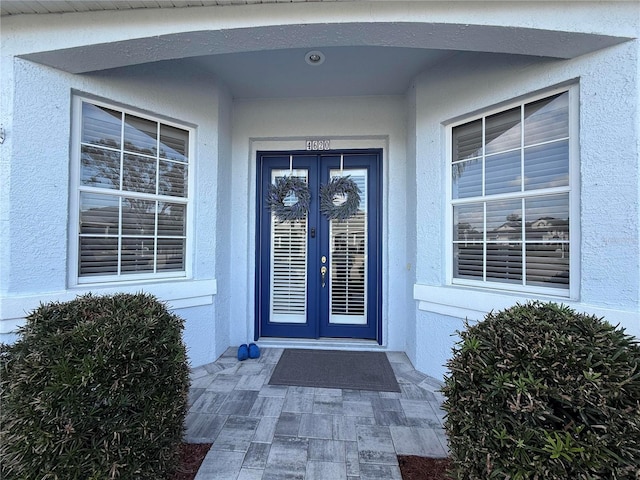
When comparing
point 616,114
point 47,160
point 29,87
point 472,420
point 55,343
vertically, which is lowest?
point 472,420

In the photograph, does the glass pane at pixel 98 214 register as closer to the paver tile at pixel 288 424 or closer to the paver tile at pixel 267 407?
the paver tile at pixel 267 407

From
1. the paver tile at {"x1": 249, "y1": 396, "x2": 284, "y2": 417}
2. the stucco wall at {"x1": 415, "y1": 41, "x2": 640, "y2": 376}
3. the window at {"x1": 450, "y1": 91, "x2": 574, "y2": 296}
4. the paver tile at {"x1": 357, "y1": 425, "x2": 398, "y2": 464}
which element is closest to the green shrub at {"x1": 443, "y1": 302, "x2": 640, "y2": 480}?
the paver tile at {"x1": 357, "y1": 425, "x2": 398, "y2": 464}

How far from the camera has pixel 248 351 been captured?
10.7ft

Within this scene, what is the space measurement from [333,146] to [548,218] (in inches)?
91.7

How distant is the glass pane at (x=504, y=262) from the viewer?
2.46 metres

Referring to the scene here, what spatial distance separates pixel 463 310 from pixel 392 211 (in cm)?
139

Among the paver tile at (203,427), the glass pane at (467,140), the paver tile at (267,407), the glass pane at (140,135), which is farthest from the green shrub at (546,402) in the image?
the glass pane at (140,135)

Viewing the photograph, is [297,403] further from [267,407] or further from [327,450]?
[327,450]

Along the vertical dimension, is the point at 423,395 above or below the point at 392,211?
below

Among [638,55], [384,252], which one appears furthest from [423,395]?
[638,55]

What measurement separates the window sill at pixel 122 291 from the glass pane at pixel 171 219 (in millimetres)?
522

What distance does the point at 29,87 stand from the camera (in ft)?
7.05

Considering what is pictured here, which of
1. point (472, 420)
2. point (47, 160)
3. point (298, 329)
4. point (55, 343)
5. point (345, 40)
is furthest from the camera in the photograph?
point (298, 329)

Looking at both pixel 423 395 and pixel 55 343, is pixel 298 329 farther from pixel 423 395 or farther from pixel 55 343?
pixel 55 343
